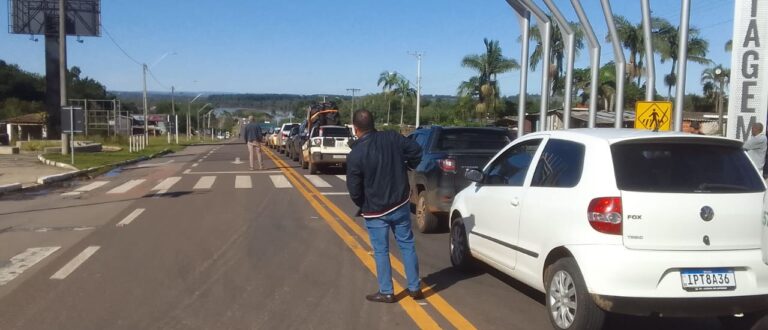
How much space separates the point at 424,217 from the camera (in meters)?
10.1

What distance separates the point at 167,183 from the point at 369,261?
1205 centimetres

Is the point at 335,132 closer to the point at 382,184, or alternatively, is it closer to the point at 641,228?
the point at 382,184

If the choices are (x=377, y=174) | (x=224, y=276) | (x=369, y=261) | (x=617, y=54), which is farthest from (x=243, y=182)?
(x=377, y=174)

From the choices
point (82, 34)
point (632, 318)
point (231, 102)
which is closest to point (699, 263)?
point (632, 318)

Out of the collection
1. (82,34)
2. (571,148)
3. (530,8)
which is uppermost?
(82,34)

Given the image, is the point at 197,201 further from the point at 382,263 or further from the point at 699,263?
the point at 699,263

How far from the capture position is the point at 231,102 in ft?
591

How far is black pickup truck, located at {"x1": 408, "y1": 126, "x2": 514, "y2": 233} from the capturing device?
9469 mm

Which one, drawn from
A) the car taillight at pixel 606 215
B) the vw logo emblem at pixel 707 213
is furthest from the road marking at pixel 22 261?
the vw logo emblem at pixel 707 213

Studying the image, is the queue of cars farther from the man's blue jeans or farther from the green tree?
the green tree

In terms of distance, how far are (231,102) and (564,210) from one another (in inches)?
7107

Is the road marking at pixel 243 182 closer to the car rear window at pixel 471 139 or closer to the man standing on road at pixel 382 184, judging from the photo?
the car rear window at pixel 471 139

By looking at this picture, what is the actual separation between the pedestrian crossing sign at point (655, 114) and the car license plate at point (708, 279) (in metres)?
9.24

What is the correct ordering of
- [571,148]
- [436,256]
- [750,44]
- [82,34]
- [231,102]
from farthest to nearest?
1. [231,102]
2. [82,34]
3. [750,44]
4. [436,256]
5. [571,148]
